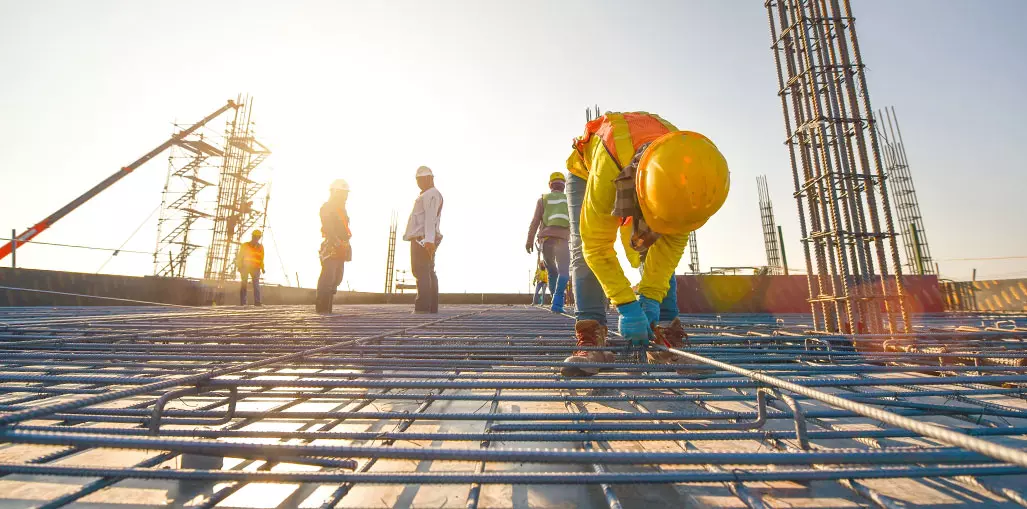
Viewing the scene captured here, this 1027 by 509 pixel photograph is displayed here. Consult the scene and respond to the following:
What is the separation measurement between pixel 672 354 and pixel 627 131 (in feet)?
3.79

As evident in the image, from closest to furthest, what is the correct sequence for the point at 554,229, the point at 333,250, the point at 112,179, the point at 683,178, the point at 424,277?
the point at 683,178 < the point at 333,250 < the point at 554,229 < the point at 424,277 < the point at 112,179

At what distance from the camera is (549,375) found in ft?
6.51

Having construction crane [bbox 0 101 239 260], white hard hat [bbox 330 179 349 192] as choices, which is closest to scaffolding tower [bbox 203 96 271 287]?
construction crane [bbox 0 101 239 260]

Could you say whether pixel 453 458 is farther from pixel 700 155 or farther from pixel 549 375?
pixel 700 155

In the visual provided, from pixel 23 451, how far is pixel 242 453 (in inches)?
38.4

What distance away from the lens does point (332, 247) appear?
18.4 ft

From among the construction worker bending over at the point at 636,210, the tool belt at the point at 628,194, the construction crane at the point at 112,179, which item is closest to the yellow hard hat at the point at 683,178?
the construction worker bending over at the point at 636,210

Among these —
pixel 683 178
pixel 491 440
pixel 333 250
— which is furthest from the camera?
pixel 333 250

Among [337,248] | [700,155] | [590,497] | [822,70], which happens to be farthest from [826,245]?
[337,248]

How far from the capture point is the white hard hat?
18.9 ft

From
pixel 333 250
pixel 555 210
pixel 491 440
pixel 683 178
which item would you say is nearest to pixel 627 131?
pixel 683 178

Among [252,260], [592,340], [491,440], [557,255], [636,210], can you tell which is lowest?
[491,440]

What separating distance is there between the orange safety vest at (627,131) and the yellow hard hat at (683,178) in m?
0.28

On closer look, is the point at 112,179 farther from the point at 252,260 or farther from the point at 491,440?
the point at 491,440
